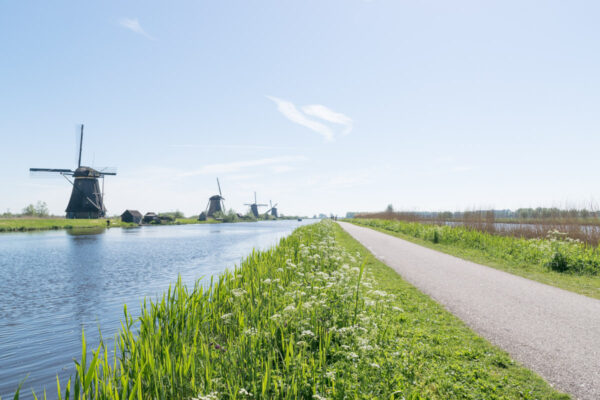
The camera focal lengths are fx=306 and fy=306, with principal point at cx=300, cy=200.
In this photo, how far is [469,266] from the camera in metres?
12.8

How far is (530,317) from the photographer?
261 inches

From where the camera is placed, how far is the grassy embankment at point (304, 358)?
146 inches

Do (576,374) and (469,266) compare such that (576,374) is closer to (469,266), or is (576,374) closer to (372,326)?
(372,326)

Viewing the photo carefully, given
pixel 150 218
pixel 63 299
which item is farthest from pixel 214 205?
pixel 63 299

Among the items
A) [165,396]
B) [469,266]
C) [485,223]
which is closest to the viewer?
[165,396]

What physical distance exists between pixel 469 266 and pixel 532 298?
476 cm

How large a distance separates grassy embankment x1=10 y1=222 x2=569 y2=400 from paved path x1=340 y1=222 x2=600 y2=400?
1.35 feet

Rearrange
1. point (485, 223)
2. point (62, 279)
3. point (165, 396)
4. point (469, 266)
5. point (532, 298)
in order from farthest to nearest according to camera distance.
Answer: point (485, 223)
point (62, 279)
point (469, 266)
point (532, 298)
point (165, 396)

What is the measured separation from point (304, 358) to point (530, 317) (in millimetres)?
5426

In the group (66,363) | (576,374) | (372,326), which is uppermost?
(372,326)

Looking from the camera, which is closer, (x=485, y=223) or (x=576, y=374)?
(x=576, y=374)

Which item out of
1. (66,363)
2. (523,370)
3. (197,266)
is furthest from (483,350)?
(197,266)

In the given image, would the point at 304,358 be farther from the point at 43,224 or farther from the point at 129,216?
the point at 129,216

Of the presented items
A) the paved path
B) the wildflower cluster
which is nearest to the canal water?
the paved path
